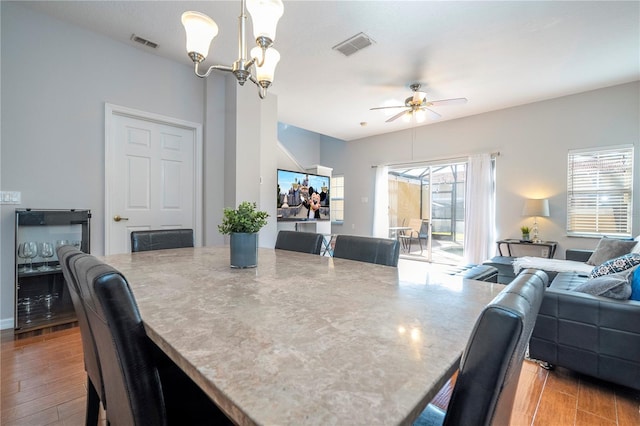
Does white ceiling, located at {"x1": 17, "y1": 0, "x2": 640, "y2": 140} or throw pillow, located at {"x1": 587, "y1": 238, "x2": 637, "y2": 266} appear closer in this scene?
white ceiling, located at {"x1": 17, "y1": 0, "x2": 640, "y2": 140}

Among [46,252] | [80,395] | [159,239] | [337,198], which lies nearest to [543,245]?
[337,198]

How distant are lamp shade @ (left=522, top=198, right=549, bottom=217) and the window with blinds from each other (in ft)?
1.18

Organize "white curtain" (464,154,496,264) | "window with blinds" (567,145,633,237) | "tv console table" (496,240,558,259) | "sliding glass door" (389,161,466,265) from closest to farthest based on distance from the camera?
"window with blinds" (567,145,633,237) → "tv console table" (496,240,558,259) → "white curtain" (464,154,496,264) → "sliding glass door" (389,161,466,265)

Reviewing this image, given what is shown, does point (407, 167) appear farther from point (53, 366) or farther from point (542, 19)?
point (53, 366)

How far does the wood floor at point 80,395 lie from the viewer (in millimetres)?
1480

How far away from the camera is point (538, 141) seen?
180 inches

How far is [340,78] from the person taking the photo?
12.0 feet

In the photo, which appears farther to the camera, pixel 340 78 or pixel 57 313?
pixel 340 78

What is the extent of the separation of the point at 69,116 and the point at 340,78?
2.95m

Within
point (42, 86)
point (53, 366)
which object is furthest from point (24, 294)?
point (42, 86)

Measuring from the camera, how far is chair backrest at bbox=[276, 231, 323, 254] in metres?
2.01

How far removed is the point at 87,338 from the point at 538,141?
5.86m

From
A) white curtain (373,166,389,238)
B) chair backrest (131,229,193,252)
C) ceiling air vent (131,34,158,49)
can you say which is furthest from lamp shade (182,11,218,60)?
white curtain (373,166,389,238)

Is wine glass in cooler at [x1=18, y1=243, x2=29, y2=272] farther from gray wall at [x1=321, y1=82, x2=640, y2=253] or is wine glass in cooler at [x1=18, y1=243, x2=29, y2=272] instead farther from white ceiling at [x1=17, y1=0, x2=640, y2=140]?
gray wall at [x1=321, y1=82, x2=640, y2=253]
